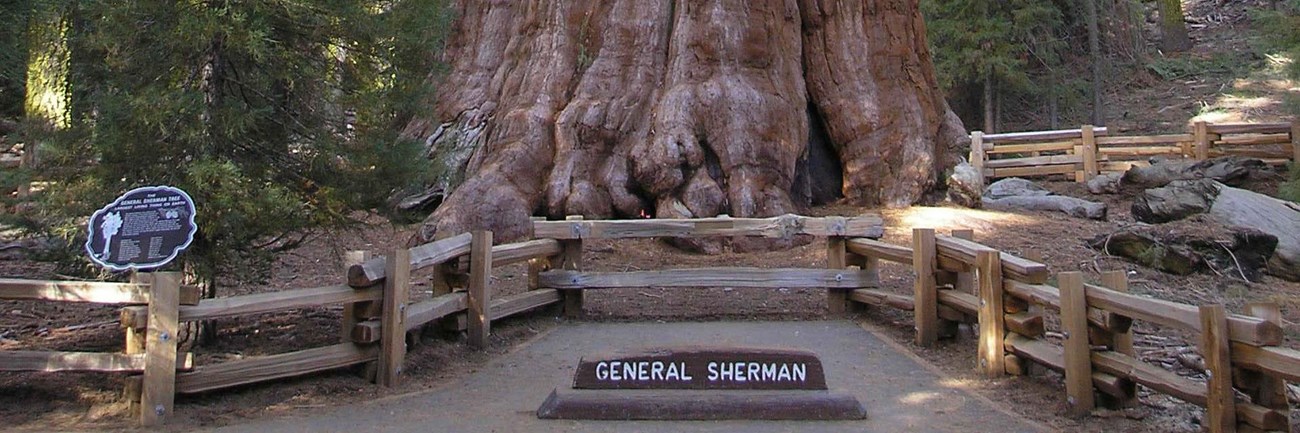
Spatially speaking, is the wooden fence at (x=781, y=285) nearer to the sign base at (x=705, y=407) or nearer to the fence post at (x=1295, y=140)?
the sign base at (x=705, y=407)

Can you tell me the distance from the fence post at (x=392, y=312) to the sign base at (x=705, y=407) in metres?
1.52

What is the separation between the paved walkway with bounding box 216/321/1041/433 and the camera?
5.48 metres

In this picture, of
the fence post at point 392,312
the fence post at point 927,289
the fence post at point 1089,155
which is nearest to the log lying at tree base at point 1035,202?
the fence post at point 1089,155

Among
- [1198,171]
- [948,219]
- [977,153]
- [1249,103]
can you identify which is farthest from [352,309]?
[1249,103]

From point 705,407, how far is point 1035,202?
1184 cm

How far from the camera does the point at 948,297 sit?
7.95 m

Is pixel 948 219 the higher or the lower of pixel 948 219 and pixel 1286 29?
the lower

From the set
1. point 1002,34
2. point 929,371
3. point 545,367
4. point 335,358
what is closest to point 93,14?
point 335,358

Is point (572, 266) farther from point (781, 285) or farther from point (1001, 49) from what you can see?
point (1001, 49)

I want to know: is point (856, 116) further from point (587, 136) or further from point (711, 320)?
point (711, 320)

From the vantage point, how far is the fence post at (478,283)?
7992 mm

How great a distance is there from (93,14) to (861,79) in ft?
33.6

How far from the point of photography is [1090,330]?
572cm

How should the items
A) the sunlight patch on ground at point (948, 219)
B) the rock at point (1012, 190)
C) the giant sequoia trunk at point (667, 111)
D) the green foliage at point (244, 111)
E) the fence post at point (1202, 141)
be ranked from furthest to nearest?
the fence post at point (1202, 141) → the rock at point (1012, 190) → the sunlight patch on ground at point (948, 219) → the giant sequoia trunk at point (667, 111) → the green foliage at point (244, 111)
